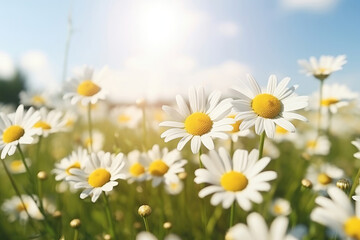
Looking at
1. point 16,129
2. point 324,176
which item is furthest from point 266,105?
point 16,129

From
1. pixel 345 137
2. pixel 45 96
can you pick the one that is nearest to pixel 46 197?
pixel 45 96

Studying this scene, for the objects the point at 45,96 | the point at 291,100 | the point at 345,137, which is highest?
the point at 291,100

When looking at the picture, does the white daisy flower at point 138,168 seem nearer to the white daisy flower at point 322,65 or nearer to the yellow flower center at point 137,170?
the yellow flower center at point 137,170

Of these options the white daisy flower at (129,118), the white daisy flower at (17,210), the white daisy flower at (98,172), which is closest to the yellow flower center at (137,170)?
the white daisy flower at (98,172)

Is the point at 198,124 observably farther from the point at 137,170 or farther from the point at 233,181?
the point at 137,170

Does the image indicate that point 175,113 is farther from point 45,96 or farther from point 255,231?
point 45,96

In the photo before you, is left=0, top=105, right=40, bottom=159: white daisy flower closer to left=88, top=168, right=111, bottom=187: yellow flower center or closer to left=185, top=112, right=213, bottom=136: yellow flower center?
left=88, top=168, right=111, bottom=187: yellow flower center
